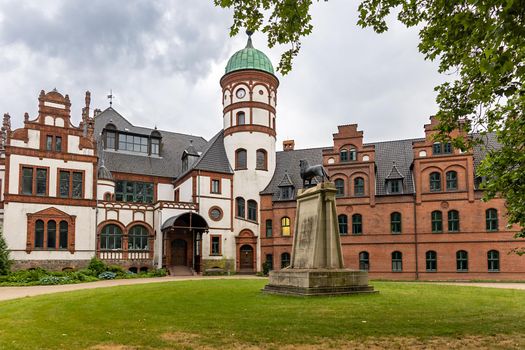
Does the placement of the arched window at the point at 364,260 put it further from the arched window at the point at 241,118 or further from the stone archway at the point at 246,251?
the arched window at the point at 241,118

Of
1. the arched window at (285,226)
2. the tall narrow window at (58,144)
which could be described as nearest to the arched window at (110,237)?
the tall narrow window at (58,144)

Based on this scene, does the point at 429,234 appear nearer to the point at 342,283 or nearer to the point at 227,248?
the point at 227,248

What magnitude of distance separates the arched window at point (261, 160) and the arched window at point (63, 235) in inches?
702

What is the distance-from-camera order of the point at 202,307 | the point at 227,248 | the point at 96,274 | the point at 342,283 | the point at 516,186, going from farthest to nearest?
the point at 227,248 → the point at 96,274 → the point at 342,283 → the point at 202,307 → the point at 516,186

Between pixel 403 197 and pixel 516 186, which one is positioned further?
pixel 403 197

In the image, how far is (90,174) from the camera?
39.6 meters

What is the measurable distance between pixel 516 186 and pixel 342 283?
313 inches

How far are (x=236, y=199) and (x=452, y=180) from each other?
62.4ft

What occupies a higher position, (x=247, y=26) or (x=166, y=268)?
(x=247, y=26)

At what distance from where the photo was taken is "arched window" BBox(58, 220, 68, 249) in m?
37.5

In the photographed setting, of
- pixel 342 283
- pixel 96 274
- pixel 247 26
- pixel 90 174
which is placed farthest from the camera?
pixel 90 174

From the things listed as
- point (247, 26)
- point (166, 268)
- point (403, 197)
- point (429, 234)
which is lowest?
point (166, 268)

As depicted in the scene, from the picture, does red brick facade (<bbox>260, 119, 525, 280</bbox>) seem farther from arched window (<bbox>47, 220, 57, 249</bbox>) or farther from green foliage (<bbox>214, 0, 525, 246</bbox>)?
green foliage (<bbox>214, 0, 525, 246</bbox>)

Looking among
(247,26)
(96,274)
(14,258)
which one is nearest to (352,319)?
(247,26)
